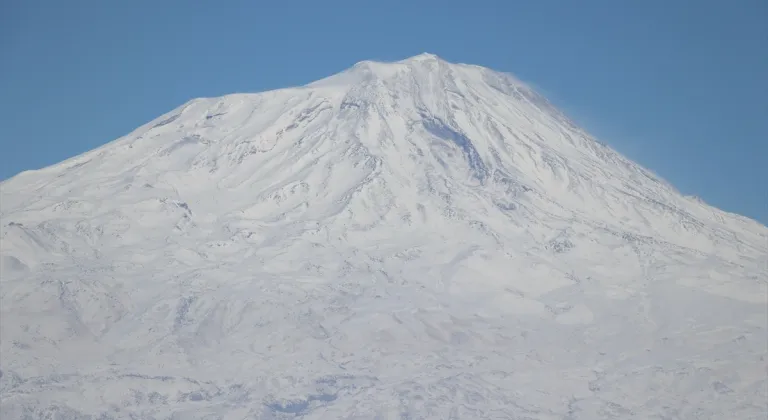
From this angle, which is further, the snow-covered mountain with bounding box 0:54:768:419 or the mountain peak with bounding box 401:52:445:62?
the mountain peak with bounding box 401:52:445:62

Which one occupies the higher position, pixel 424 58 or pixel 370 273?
pixel 424 58

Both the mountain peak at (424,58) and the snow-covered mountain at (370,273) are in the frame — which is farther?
the mountain peak at (424,58)

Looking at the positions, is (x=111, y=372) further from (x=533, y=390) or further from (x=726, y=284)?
(x=726, y=284)

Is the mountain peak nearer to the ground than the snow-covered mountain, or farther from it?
farther from it

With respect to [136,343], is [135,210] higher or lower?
higher

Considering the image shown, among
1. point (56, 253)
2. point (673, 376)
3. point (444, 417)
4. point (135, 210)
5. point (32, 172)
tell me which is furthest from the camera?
point (32, 172)

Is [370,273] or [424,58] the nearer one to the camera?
[370,273]

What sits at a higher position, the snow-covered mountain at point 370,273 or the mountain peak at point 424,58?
the mountain peak at point 424,58

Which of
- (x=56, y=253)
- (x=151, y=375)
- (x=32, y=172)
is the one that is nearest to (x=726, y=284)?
(x=151, y=375)
